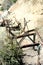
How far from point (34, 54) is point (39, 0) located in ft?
19.9

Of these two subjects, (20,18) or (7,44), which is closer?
(7,44)

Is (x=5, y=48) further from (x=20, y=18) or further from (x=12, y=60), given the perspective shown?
(x=20, y=18)

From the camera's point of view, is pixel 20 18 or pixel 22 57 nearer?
pixel 22 57

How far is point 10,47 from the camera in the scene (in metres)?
10.6

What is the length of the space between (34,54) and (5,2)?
13.0m

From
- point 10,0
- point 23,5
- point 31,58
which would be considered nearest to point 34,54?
point 31,58

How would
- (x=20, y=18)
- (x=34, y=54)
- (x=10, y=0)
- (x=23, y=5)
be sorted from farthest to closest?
1. (x=10, y=0)
2. (x=23, y=5)
3. (x=20, y=18)
4. (x=34, y=54)

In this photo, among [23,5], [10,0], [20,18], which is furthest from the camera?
[10,0]

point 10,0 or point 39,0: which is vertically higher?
point 39,0

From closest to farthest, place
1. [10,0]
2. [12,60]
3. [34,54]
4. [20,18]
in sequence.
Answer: [12,60] → [34,54] → [20,18] → [10,0]

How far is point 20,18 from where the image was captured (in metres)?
16.3

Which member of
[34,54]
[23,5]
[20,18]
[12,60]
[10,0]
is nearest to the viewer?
[12,60]

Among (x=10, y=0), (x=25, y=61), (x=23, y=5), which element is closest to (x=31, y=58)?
(x=25, y=61)

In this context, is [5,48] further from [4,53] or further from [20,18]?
[20,18]
